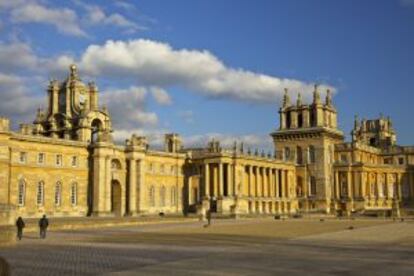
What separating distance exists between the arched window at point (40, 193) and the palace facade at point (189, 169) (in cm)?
11

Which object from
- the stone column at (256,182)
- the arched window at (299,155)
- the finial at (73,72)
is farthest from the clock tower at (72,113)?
the arched window at (299,155)

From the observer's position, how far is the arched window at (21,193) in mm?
59188

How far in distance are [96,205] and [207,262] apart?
155ft

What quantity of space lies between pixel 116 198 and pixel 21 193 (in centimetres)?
1560

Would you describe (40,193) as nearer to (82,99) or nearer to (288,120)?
(82,99)

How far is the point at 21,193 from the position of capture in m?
59.6

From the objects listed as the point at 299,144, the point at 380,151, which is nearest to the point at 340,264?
the point at 299,144

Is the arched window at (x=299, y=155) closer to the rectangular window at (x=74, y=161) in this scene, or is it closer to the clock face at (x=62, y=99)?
the clock face at (x=62, y=99)

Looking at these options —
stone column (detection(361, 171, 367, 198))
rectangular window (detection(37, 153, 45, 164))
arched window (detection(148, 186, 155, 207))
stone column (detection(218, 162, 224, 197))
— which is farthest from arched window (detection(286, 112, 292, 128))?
rectangular window (detection(37, 153, 45, 164))

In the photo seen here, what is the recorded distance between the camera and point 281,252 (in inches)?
932

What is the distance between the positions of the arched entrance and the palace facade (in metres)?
0.13

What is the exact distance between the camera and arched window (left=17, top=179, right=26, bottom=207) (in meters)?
59.2

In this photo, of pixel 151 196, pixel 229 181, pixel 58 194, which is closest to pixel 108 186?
pixel 58 194

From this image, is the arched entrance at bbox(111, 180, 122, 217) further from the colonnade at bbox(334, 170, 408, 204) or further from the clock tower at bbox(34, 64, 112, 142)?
the colonnade at bbox(334, 170, 408, 204)
